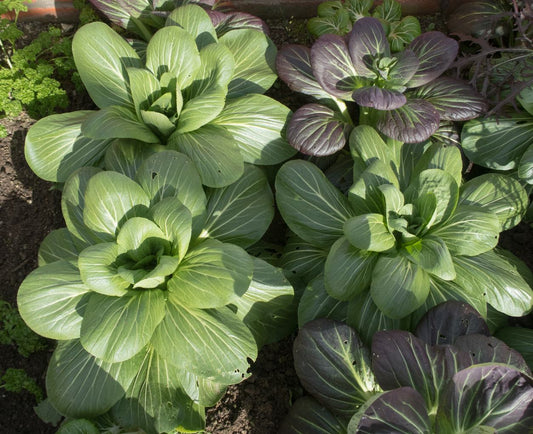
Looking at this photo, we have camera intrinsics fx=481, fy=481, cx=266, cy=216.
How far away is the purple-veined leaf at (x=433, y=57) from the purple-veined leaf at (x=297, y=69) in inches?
18.4

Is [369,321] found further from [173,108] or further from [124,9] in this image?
[124,9]

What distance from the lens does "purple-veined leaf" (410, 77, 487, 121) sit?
222 centimetres

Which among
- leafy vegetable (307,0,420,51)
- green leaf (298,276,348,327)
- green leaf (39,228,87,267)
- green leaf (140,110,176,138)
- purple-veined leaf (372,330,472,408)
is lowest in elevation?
green leaf (298,276,348,327)

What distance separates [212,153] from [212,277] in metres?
0.61

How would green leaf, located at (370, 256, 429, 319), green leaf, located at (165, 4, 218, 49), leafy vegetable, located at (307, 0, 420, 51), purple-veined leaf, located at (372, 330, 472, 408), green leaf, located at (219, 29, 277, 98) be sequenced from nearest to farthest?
1. purple-veined leaf, located at (372, 330, 472, 408)
2. green leaf, located at (370, 256, 429, 319)
3. green leaf, located at (165, 4, 218, 49)
4. green leaf, located at (219, 29, 277, 98)
5. leafy vegetable, located at (307, 0, 420, 51)

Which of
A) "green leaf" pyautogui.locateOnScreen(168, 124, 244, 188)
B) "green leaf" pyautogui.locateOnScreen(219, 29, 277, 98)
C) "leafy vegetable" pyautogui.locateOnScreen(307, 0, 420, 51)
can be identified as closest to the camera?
"green leaf" pyautogui.locateOnScreen(168, 124, 244, 188)

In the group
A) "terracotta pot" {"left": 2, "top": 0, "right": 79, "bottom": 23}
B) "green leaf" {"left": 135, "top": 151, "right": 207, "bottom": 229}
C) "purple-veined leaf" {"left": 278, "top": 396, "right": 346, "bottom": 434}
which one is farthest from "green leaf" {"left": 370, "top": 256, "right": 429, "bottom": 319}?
"terracotta pot" {"left": 2, "top": 0, "right": 79, "bottom": 23}

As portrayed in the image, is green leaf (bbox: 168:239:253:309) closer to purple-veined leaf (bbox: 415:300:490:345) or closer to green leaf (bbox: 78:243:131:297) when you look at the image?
green leaf (bbox: 78:243:131:297)

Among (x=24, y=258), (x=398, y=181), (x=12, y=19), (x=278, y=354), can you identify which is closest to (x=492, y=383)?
(x=398, y=181)

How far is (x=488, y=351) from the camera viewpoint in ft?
5.75

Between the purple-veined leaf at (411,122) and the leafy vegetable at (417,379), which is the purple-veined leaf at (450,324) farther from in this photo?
the purple-veined leaf at (411,122)

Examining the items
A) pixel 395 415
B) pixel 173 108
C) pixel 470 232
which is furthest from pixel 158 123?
pixel 395 415

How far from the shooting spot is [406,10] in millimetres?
3084

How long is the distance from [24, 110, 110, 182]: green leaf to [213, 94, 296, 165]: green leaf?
1.97 ft
